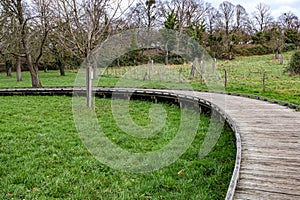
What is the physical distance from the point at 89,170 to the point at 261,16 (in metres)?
48.2

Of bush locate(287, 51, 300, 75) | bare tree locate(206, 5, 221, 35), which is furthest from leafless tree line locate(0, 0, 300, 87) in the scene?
bush locate(287, 51, 300, 75)

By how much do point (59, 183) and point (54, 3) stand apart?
850 centimetres

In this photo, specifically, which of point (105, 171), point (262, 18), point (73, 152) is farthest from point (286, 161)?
point (262, 18)

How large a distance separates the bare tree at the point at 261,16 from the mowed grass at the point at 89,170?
43858 millimetres

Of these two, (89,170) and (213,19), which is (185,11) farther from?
(89,170)

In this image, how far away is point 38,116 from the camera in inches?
375

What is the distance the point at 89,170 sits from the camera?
A: 4879mm

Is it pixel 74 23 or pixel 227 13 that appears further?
pixel 227 13

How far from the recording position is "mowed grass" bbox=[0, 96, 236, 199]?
4.05 m

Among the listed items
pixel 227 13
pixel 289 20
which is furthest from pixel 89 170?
pixel 289 20

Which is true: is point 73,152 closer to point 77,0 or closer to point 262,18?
point 77,0

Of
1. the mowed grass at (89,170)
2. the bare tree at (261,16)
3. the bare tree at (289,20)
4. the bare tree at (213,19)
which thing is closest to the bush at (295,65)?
the mowed grass at (89,170)

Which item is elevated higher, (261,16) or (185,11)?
(261,16)

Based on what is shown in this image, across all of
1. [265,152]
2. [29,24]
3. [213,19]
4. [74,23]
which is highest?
[213,19]
